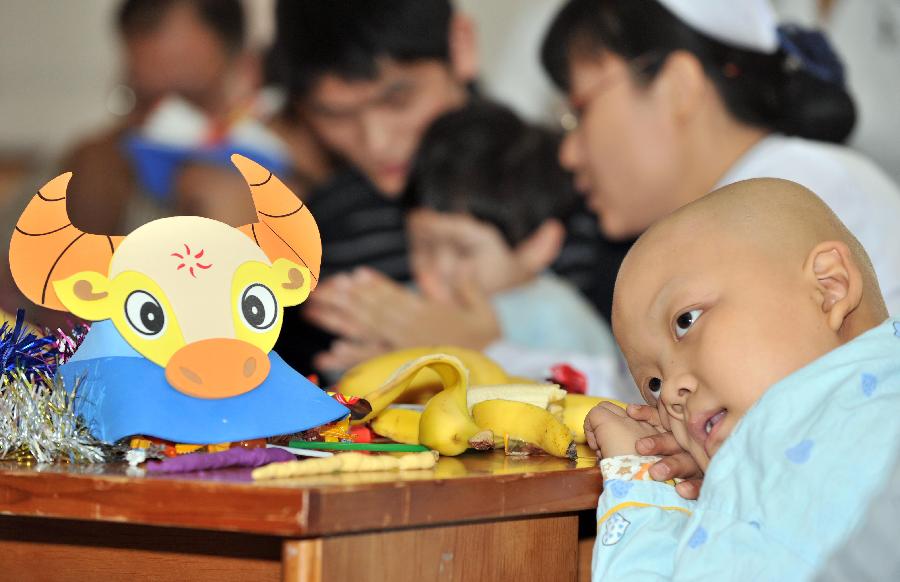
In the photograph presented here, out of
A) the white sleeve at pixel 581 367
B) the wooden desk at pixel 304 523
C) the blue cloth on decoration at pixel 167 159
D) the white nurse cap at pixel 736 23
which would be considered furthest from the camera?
the blue cloth on decoration at pixel 167 159

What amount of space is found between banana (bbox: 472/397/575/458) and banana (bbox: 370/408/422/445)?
0.05m

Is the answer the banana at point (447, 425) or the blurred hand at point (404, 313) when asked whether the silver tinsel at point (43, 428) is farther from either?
the blurred hand at point (404, 313)

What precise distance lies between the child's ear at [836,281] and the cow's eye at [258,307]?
0.35 meters

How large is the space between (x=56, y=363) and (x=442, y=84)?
62.7 inches

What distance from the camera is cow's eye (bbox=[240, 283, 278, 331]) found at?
765 mm

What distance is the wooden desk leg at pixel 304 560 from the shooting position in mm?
589

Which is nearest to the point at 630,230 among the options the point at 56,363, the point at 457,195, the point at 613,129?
the point at 613,129

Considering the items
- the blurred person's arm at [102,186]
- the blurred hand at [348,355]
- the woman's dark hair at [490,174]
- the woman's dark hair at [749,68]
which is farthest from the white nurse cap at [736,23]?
the blurred person's arm at [102,186]

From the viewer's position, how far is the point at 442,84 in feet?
7.52

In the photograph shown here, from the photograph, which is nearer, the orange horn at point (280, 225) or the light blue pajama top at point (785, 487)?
the light blue pajama top at point (785, 487)

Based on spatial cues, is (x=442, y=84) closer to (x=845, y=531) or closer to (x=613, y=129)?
(x=613, y=129)

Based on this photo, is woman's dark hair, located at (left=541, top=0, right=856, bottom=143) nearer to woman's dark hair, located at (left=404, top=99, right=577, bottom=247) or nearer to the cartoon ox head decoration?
woman's dark hair, located at (left=404, top=99, right=577, bottom=247)

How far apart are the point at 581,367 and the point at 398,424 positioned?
60 cm

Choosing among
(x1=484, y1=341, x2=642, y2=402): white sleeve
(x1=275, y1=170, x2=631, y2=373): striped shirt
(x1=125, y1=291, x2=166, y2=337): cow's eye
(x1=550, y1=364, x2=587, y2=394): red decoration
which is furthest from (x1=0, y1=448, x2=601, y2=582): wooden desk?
(x1=275, y1=170, x2=631, y2=373): striped shirt
